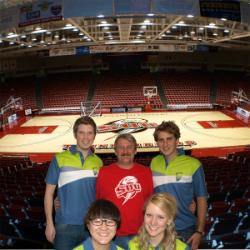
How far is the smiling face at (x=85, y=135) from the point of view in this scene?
3403mm

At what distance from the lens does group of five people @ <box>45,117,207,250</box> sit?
3.15m

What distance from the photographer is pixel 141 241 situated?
2506 millimetres

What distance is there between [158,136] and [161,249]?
1284 mm

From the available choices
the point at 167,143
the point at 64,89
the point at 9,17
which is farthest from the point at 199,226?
the point at 64,89

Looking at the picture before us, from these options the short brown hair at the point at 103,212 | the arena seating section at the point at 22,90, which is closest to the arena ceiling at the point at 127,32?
the arena seating section at the point at 22,90

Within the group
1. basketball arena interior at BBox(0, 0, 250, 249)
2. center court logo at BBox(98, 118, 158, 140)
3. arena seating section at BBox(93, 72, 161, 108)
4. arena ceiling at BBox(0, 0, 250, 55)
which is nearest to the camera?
basketball arena interior at BBox(0, 0, 250, 249)

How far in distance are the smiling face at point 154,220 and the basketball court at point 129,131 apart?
453 inches

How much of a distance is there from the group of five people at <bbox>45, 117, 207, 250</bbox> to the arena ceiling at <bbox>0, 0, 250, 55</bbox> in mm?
11085

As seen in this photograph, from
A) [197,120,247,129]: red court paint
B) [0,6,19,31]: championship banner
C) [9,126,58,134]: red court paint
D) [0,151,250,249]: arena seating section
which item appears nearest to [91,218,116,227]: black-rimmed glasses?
[0,151,250,249]: arena seating section

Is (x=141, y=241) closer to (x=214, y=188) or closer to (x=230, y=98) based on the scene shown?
(x=214, y=188)

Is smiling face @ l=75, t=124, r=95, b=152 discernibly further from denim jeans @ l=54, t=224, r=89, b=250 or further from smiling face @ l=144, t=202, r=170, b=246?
smiling face @ l=144, t=202, r=170, b=246

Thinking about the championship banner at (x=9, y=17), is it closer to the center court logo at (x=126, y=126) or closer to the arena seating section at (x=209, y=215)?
the arena seating section at (x=209, y=215)

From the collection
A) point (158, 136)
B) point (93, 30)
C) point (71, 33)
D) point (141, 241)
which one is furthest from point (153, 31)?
point (141, 241)

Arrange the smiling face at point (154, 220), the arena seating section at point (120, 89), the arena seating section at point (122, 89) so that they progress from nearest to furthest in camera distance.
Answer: the smiling face at point (154, 220)
the arena seating section at point (122, 89)
the arena seating section at point (120, 89)
